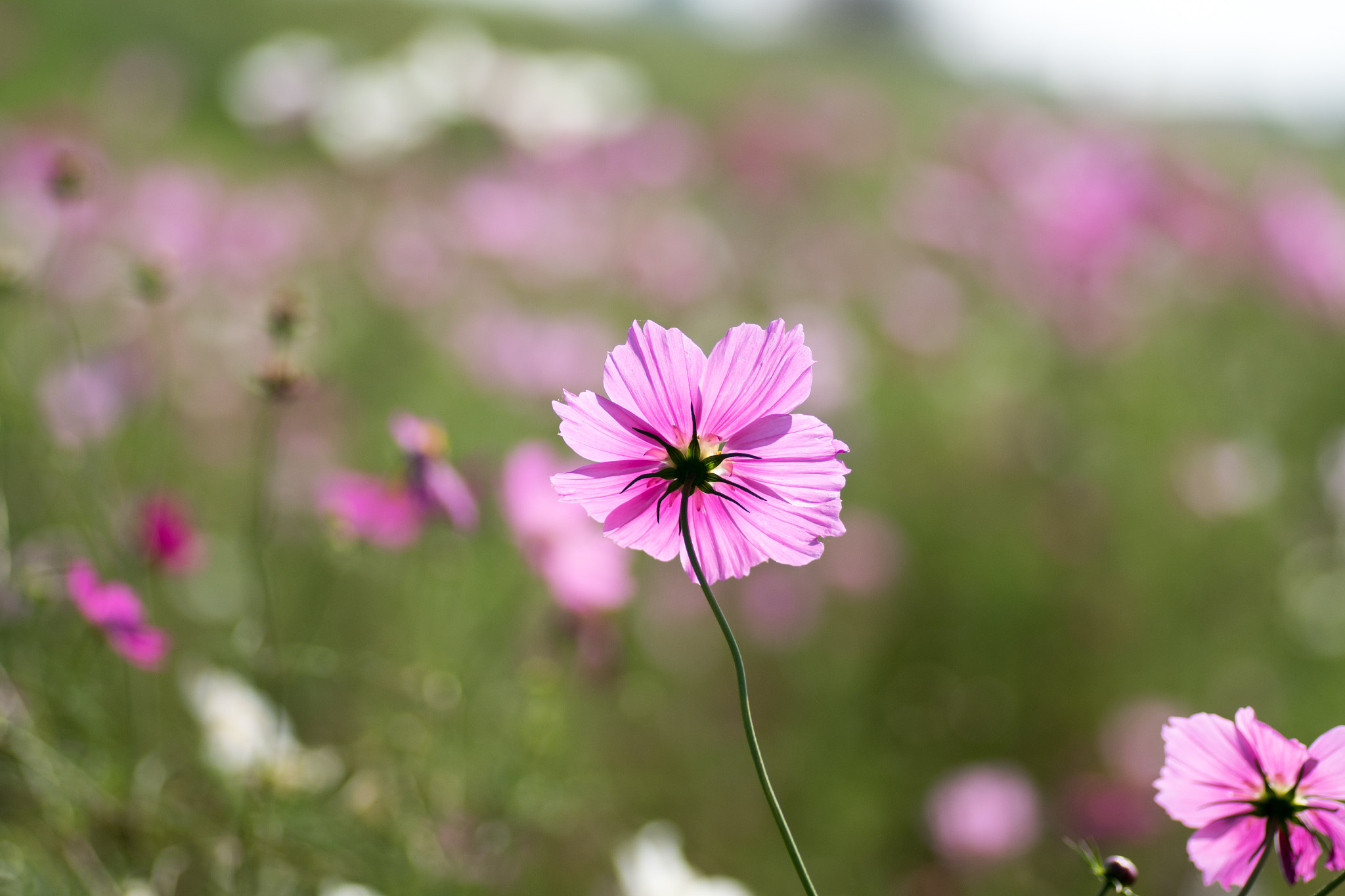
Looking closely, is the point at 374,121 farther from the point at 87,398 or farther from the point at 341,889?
the point at 341,889

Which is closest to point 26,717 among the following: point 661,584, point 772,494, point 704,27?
point 772,494

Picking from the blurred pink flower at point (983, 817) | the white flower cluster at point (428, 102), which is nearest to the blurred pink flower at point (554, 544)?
the blurred pink flower at point (983, 817)

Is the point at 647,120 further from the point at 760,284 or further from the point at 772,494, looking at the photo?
the point at 772,494

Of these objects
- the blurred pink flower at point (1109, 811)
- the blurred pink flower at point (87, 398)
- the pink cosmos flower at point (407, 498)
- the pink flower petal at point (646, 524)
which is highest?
the blurred pink flower at point (87, 398)

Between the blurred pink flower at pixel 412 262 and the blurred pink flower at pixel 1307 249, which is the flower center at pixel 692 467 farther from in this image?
the blurred pink flower at pixel 1307 249

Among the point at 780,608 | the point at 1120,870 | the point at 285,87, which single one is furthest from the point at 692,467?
the point at 285,87

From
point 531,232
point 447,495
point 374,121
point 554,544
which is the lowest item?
point 447,495

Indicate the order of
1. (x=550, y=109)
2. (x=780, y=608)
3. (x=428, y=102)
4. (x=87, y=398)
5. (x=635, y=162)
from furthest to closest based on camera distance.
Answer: (x=550, y=109)
(x=428, y=102)
(x=635, y=162)
(x=780, y=608)
(x=87, y=398)
